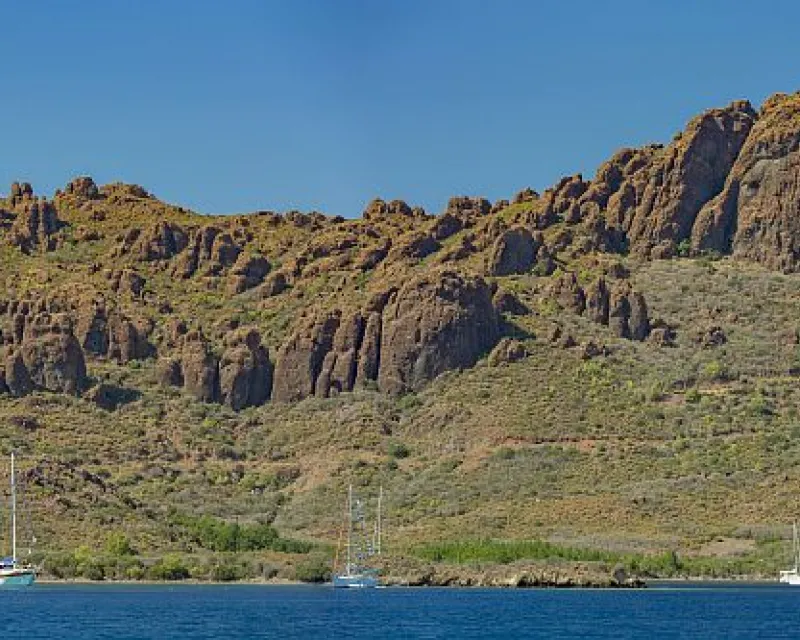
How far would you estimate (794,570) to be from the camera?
164750 millimetres

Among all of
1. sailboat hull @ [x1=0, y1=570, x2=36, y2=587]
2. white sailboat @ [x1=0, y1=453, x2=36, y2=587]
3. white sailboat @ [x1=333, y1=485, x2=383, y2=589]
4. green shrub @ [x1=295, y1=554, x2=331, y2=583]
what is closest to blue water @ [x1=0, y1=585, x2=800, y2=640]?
sailboat hull @ [x1=0, y1=570, x2=36, y2=587]

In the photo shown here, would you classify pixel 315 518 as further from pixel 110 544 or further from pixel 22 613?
pixel 22 613

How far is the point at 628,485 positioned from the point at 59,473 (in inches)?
1901

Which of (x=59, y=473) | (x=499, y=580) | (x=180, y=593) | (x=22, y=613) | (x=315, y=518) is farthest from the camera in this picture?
(x=315, y=518)

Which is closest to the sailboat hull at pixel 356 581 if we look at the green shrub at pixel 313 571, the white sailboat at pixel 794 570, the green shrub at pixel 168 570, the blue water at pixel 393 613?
the blue water at pixel 393 613

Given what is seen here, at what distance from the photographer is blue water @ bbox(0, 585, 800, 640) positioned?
358 ft

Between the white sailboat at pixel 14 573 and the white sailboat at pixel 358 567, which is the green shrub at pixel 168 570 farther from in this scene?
the white sailboat at pixel 14 573

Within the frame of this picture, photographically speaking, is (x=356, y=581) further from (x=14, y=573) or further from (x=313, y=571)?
(x=14, y=573)

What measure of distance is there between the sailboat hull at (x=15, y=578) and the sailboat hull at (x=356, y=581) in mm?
23679

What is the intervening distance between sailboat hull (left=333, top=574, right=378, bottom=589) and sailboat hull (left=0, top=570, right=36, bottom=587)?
2368 cm

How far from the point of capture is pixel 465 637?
Answer: 106 metres

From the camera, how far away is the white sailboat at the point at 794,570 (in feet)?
528

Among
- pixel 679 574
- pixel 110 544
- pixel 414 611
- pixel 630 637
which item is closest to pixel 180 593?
pixel 110 544

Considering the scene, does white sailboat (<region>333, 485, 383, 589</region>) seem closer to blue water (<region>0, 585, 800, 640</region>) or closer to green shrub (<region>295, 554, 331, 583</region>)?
blue water (<region>0, 585, 800, 640</region>)
